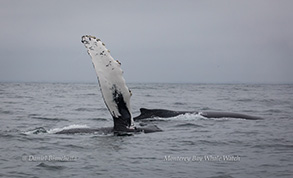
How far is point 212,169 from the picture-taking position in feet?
19.7

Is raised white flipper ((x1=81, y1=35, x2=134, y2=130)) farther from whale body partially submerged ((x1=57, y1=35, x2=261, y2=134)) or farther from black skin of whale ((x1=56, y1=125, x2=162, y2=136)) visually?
black skin of whale ((x1=56, y1=125, x2=162, y2=136))

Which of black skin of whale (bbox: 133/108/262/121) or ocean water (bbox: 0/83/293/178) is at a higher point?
black skin of whale (bbox: 133/108/262/121)

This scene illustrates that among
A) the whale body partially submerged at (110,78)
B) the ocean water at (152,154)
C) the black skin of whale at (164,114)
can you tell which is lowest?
the ocean water at (152,154)

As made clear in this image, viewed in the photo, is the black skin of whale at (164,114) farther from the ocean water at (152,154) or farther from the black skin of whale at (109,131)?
the black skin of whale at (109,131)

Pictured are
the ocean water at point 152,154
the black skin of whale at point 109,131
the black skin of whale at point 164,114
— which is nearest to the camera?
the ocean water at point 152,154

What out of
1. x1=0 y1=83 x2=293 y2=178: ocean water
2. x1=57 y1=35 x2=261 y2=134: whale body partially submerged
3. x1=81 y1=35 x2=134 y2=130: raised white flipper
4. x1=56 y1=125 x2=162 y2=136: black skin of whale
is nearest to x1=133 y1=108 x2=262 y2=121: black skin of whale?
x1=0 y1=83 x2=293 y2=178: ocean water

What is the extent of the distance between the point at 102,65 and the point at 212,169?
3077mm

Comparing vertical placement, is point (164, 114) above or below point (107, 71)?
below

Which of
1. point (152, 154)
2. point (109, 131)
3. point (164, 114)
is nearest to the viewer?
point (152, 154)

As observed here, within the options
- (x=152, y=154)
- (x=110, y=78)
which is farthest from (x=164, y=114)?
(x=152, y=154)

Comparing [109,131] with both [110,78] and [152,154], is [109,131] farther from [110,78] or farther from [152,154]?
[152,154]

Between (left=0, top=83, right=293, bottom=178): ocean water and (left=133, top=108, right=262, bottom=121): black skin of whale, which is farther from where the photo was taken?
(left=133, top=108, right=262, bottom=121): black skin of whale

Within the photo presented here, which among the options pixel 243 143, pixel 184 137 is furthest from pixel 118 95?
pixel 243 143

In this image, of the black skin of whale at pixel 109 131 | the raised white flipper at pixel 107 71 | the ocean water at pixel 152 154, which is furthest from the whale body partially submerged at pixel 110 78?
the ocean water at pixel 152 154
